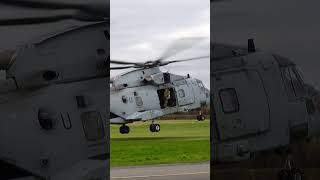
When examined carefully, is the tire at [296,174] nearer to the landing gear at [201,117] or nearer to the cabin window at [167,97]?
the landing gear at [201,117]

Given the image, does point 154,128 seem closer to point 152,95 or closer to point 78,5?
point 152,95

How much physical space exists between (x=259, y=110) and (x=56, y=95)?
106 cm

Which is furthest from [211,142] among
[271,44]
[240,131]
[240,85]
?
[271,44]

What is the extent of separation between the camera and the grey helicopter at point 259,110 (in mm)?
2223

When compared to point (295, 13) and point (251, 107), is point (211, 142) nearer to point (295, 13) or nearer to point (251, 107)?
point (251, 107)

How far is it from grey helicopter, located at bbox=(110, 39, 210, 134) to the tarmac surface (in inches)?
19.8

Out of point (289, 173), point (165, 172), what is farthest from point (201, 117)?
point (289, 173)

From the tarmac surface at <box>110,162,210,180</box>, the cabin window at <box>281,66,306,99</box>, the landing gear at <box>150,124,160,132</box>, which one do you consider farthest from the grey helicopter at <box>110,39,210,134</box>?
the cabin window at <box>281,66,306,99</box>

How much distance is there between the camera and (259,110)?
90.0 inches

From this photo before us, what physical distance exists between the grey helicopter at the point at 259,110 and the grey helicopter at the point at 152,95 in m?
3.10

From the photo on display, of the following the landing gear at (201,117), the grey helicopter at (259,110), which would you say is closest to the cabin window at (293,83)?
the grey helicopter at (259,110)

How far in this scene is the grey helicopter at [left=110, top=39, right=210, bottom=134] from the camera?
5.60 meters

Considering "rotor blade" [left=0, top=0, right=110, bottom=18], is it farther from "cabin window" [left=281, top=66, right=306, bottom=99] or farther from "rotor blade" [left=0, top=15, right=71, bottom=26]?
"cabin window" [left=281, top=66, right=306, bottom=99]

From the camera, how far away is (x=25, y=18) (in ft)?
6.74
